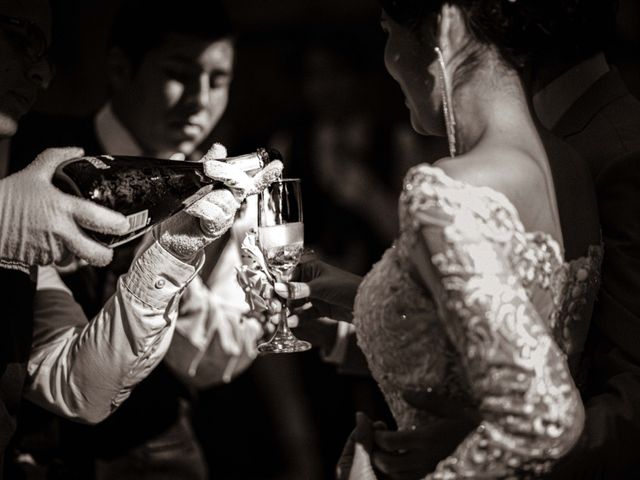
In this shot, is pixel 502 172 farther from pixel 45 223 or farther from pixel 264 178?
pixel 45 223

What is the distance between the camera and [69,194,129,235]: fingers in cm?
164

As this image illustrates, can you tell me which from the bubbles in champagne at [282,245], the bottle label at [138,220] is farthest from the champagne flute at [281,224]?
the bottle label at [138,220]

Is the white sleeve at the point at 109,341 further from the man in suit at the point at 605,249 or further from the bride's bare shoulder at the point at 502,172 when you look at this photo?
the bride's bare shoulder at the point at 502,172

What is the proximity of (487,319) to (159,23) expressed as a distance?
1.89 meters

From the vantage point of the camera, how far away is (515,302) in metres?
1.13

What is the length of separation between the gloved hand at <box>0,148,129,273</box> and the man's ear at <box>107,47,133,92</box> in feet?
3.53

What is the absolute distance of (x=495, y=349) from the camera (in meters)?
1.12

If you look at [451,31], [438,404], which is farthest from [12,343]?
[451,31]

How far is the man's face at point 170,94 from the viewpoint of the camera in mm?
2646

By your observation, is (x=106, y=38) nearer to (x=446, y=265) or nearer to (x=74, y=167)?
(x=74, y=167)

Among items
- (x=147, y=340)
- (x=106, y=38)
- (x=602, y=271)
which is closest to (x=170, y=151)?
(x=106, y=38)

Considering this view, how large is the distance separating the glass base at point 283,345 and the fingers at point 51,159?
575mm

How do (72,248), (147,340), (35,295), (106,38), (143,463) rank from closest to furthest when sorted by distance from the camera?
(72,248)
(147,340)
(35,295)
(143,463)
(106,38)

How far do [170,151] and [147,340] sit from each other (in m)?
0.96
